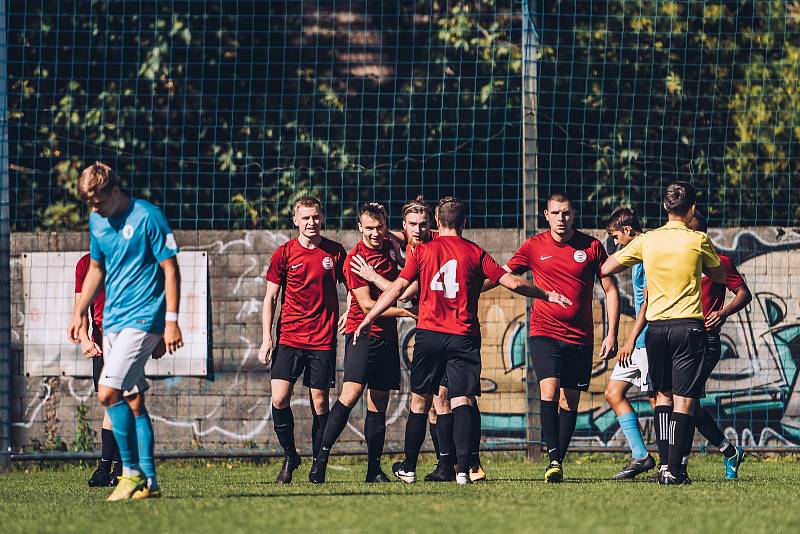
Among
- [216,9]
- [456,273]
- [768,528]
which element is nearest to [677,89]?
[216,9]

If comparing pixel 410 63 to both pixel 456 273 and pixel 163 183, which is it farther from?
pixel 456 273

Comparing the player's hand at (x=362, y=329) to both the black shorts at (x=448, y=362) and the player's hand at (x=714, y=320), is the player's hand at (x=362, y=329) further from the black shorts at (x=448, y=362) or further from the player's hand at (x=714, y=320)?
the player's hand at (x=714, y=320)

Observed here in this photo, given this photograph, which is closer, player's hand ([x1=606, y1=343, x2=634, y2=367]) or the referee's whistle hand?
the referee's whistle hand

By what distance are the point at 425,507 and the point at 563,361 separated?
9.14ft

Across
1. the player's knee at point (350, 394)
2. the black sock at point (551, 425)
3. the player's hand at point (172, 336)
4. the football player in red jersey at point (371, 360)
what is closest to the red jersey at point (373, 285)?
the football player in red jersey at point (371, 360)

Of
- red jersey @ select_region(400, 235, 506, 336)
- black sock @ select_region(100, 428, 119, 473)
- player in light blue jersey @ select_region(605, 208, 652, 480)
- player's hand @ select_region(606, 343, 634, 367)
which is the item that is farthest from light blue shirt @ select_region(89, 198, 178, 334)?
player in light blue jersey @ select_region(605, 208, 652, 480)

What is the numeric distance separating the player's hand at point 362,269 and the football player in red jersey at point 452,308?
46cm

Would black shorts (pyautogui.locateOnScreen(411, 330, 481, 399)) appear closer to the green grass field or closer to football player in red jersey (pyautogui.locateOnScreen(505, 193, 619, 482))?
the green grass field

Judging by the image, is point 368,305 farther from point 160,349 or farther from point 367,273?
point 160,349

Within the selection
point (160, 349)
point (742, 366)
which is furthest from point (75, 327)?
point (742, 366)

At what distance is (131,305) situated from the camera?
7.53m

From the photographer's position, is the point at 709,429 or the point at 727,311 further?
the point at 709,429

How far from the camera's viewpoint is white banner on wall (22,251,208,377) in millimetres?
12289

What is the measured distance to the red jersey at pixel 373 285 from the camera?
30.7ft
